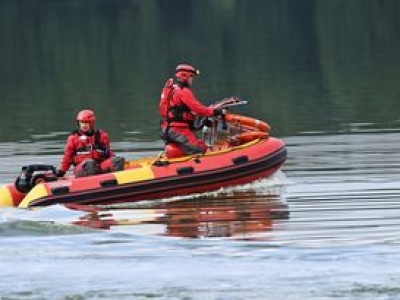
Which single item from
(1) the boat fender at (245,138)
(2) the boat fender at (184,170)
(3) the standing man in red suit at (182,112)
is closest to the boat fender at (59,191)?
(2) the boat fender at (184,170)

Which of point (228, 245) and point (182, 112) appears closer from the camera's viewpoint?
point (228, 245)

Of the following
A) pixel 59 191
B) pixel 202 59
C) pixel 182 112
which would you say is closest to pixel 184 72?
pixel 182 112

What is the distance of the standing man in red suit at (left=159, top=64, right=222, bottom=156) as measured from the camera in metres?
24.9

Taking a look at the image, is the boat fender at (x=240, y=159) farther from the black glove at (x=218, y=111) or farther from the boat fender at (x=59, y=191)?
the boat fender at (x=59, y=191)

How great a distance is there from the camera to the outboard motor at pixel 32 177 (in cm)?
2394

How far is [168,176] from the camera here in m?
24.0

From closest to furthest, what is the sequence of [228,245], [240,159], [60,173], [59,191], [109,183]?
[228,245]
[59,191]
[109,183]
[60,173]
[240,159]

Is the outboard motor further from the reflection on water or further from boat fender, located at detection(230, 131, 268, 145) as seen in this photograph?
boat fender, located at detection(230, 131, 268, 145)

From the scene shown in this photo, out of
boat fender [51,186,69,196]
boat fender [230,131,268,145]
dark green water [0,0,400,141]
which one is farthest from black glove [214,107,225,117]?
dark green water [0,0,400,141]

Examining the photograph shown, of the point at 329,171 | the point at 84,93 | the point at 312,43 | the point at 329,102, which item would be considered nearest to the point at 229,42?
the point at 312,43

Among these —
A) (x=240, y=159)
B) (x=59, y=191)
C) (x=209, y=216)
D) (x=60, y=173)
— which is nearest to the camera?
(x=209, y=216)

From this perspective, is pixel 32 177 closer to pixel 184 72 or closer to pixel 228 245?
pixel 184 72

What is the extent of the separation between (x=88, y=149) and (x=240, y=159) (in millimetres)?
2299

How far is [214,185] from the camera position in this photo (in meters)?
24.4
